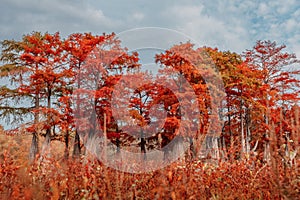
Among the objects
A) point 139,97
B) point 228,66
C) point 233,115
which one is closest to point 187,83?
point 139,97

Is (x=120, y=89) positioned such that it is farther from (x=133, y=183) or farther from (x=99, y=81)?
(x=133, y=183)

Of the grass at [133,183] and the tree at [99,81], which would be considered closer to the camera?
the grass at [133,183]

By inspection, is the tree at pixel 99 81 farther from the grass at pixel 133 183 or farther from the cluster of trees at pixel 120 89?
the grass at pixel 133 183

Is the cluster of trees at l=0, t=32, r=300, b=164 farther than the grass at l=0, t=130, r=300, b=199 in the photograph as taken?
Yes

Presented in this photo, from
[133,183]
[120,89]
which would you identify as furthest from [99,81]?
[133,183]

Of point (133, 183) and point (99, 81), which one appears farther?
point (99, 81)

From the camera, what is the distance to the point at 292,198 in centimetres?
233

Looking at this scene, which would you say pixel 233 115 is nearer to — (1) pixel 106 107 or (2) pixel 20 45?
(1) pixel 106 107

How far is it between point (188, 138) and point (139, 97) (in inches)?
158

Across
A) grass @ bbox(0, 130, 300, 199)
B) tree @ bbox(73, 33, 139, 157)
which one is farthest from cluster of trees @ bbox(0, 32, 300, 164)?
grass @ bbox(0, 130, 300, 199)

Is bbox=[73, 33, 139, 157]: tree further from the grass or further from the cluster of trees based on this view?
the grass

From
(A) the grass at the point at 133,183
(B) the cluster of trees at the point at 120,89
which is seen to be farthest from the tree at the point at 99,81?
(A) the grass at the point at 133,183

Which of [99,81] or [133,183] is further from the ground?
[99,81]

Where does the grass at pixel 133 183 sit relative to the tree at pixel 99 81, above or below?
below
